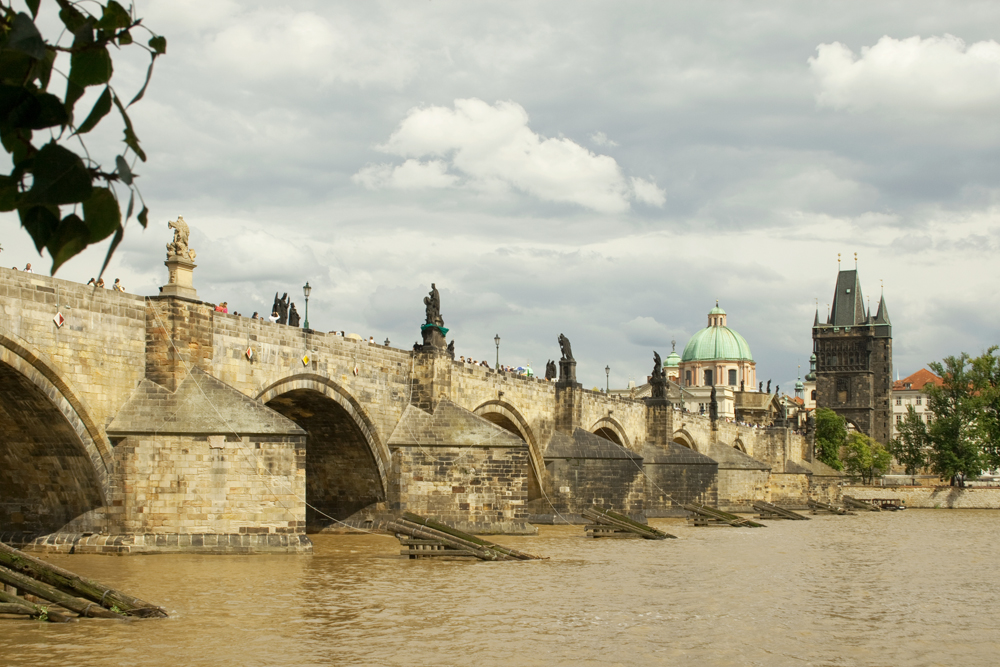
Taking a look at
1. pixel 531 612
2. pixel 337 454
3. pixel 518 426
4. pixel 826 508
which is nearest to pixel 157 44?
pixel 531 612

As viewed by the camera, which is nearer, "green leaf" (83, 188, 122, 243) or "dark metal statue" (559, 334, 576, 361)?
"green leaf" (83, 188, 122, 243)

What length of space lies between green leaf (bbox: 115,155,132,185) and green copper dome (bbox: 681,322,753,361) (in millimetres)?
133364

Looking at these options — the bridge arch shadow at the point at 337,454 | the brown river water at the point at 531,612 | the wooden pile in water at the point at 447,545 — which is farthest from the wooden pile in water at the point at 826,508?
the wooden pile in water at the point at 447,545

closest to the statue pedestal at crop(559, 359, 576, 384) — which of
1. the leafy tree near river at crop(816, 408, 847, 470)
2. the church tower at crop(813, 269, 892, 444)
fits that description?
the leafy tree near river at crop(816, 408, 847, 470)

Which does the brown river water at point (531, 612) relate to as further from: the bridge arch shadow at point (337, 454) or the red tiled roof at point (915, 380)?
the red tiled roof at point (915, 380)

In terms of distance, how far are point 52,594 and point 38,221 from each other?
10709 mm

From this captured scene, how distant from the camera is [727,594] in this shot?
17.2 m

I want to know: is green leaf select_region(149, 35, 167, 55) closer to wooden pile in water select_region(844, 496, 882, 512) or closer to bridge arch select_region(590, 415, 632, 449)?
bridge arch select_region(590, 415, 632, 449)

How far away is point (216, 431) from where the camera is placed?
757 inches

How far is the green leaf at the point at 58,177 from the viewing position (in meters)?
2.46

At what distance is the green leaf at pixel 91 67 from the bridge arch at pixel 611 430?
39883 millimetres

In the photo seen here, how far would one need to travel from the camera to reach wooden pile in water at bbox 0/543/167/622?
11.9 metres

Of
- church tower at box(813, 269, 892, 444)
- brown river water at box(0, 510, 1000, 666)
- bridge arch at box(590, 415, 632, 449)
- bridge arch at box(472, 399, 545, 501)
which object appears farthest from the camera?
church tower at box(813, 269, 892, 444)

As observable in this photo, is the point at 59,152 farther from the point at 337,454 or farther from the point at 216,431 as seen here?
the point at 337,454
